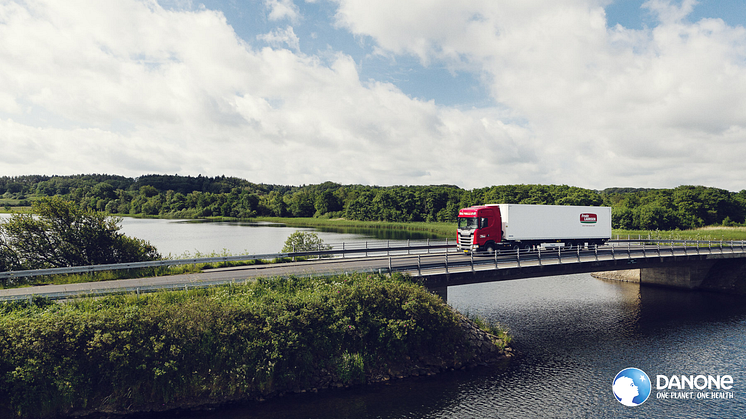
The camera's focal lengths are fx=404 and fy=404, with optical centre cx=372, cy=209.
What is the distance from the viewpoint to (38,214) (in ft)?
88.8

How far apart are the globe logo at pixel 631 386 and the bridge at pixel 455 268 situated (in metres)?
8.56

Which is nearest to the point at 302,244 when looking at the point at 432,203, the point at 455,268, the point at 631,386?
the point at 455,268

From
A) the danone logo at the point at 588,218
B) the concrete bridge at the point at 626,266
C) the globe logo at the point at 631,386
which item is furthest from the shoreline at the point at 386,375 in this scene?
the danone logo at the point at 588,218

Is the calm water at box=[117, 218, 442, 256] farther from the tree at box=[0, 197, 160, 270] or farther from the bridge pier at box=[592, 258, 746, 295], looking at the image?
the bridge pier at box=[592, 258, 746, 295]

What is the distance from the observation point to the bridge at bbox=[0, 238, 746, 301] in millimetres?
21625

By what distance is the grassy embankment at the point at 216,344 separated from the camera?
1581cm

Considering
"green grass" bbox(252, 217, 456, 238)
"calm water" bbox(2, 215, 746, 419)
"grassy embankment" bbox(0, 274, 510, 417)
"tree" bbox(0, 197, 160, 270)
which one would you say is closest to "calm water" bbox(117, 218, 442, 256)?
"tree" bbox(0, 197, 160, 270)

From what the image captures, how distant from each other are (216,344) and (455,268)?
14961mm

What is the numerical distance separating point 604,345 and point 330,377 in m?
17.8

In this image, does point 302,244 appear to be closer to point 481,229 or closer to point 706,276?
point 481,229

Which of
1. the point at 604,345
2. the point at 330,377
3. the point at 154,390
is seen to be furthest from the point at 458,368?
the point at 154,390

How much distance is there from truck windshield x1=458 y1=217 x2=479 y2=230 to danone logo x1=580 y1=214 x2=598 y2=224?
12.8 meters

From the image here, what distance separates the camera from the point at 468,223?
34500 millimetres

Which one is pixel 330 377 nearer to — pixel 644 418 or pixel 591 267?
pixel 644 418
